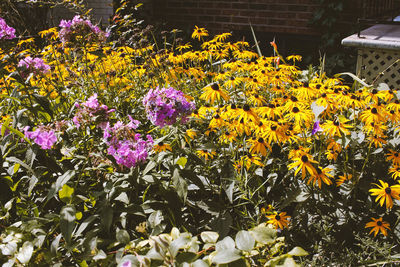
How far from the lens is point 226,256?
111cm

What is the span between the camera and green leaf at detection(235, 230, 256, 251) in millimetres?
1147

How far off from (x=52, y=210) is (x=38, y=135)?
54 centimetres

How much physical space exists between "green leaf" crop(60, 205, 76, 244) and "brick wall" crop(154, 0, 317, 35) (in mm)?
4775

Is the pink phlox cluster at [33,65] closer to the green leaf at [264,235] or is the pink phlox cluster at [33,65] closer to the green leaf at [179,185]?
the green leaf at [179,185]

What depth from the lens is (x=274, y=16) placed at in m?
5.61

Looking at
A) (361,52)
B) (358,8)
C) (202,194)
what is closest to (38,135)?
(202,194)

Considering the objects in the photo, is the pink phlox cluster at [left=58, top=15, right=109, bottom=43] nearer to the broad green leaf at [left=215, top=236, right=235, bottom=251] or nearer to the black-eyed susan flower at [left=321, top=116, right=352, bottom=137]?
the black-eyed susan flower at [left=321, top=116, right=352, bottom=137]

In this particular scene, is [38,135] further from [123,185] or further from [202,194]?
[202,194]

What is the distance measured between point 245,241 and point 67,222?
1.99 ft

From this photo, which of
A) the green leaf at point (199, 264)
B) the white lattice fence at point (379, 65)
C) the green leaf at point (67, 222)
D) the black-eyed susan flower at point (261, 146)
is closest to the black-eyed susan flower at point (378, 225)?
the black-eyed susan flower at point (261, 146)

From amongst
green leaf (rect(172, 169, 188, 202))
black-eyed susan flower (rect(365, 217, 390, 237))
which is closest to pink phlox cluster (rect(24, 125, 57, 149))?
green leaf (rect(172, 169, 188, 202))

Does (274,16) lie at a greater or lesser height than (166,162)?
greater

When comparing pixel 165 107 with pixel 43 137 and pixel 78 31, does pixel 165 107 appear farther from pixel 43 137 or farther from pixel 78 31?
pixel 78 31

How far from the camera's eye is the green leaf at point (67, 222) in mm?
1302
